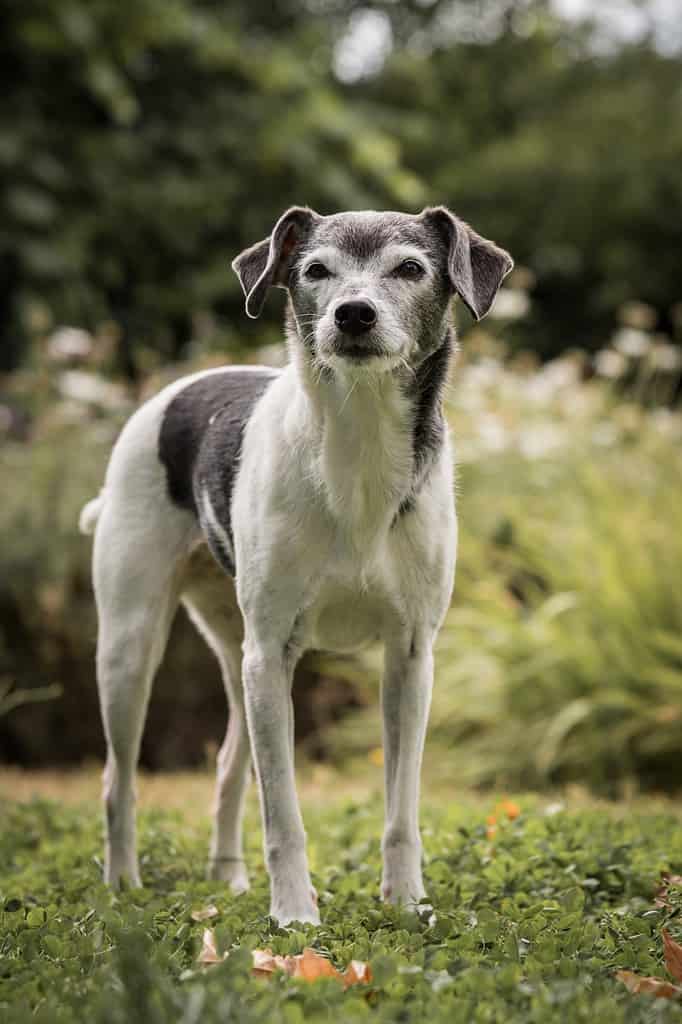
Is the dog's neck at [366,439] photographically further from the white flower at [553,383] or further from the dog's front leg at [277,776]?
the white flower at [553,383]

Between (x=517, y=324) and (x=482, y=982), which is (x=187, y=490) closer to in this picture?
(x=482, y=982)

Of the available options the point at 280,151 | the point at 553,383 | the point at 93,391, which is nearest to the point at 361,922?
the point at 93,391

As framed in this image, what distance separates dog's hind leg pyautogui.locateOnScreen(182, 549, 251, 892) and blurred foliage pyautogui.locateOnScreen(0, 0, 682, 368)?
13.1 ft

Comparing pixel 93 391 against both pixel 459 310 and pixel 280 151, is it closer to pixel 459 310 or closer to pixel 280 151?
pixel 280 151

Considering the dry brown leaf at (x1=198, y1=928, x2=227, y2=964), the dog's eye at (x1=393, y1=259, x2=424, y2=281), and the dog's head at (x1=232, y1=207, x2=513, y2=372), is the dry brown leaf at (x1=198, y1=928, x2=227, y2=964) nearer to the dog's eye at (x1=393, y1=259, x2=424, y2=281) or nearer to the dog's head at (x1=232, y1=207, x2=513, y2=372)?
the dog's head at (x1=232, y1=207, x2=513, y2=372)

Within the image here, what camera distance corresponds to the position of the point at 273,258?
376cm

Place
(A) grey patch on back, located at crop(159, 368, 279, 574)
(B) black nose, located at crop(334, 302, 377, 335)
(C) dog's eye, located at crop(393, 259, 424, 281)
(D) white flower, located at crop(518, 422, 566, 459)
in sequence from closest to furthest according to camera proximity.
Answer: (B) black nose, located at crop(334, 302, 377, 335)
(C) dog's eye, located at crop(393, 259, 424, 281)
(A) grey patch on back, located at crop(159, 368, 279, 574)
(D) white flower, located at crop(518, 422, 566, 459)

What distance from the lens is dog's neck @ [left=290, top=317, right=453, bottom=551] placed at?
3682mm

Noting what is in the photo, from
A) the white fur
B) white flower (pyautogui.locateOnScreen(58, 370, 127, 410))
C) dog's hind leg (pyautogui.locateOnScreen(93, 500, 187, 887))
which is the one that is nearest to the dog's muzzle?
the white fur

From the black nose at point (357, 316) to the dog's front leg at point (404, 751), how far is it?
38.7 inches

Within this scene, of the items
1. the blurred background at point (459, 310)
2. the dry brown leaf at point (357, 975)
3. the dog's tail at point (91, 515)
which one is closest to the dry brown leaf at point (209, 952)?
the dry brown leaf at point (357, 975)

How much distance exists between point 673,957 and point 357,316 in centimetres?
175

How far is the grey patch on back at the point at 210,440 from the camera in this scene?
4113 millimetres

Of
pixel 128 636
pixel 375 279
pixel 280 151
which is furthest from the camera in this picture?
pixel 280 151
